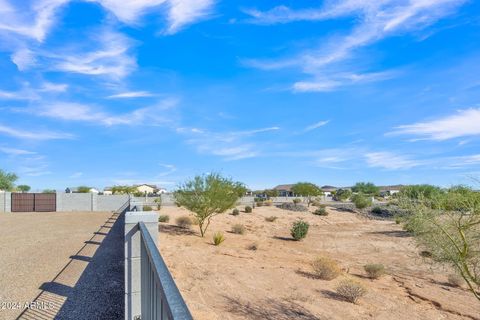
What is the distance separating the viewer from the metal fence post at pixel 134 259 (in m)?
5.03

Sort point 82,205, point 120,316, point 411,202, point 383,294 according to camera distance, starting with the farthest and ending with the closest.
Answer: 1. point 82,205
2. point 383,294
3. point 411,202
4. point 120,316

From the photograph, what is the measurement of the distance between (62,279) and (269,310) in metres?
5.35

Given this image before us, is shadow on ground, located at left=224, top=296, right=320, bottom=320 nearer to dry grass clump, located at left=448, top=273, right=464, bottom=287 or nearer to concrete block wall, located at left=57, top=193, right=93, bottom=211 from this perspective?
dry grass clump, located at left=448, top=273, right=464, bottom=287

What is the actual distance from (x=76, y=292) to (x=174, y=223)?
19738 mm

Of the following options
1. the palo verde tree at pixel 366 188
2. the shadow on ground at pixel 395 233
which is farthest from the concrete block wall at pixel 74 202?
the palo verde tree at pixel 366 188

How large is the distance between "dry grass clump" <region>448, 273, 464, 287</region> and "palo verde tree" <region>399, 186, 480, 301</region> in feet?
17.4

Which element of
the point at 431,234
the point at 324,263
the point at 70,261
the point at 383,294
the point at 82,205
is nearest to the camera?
the point at 431,234

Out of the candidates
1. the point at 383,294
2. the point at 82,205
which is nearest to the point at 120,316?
the point at 383,294

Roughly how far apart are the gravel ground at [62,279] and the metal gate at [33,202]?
1076 inches

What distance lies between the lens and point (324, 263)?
14164 millimetres

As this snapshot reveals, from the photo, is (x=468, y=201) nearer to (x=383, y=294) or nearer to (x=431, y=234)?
(x=431, y=234)

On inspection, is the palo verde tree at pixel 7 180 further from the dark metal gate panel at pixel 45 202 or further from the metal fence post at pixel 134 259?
the metal fence post at pixel 134 259

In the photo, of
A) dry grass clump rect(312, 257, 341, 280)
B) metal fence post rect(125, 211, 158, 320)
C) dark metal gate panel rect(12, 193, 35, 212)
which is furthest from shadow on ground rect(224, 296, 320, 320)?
dark metal gate panel rect(12, 193, 35, 212)

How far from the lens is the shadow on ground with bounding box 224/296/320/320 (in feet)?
30.2
